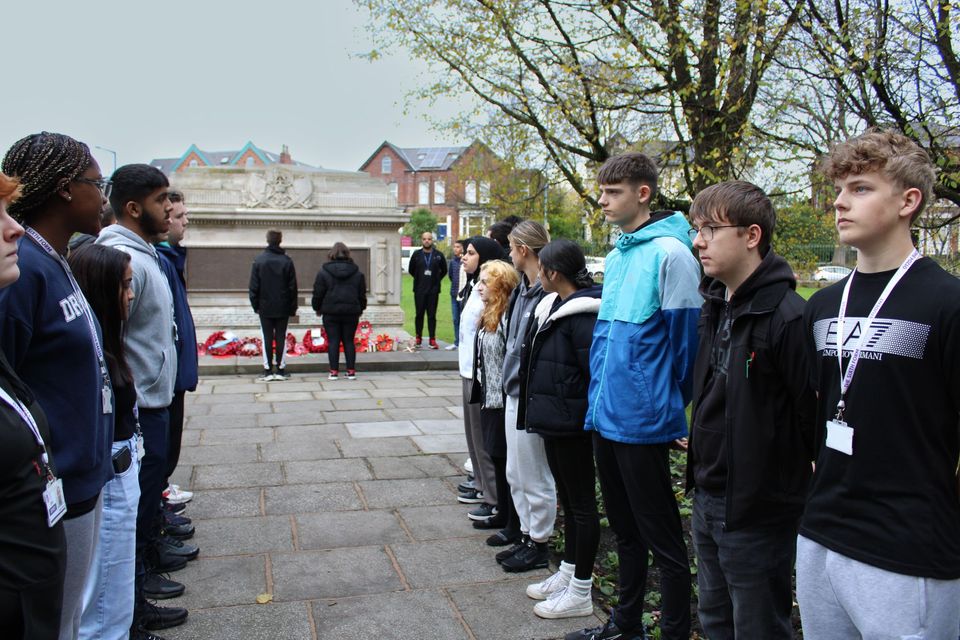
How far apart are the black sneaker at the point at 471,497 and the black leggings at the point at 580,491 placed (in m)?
1.91

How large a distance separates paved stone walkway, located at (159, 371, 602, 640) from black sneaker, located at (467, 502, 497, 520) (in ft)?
0.38

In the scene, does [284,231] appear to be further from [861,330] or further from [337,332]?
[861,330]

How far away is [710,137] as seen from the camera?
7184 millimetres

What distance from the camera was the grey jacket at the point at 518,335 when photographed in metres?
4.41

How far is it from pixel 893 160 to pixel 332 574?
3.52m

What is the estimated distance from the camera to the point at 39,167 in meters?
2.55

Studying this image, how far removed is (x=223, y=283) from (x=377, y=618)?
10.9 m

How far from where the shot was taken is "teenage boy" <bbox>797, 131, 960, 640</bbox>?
77.2 inches

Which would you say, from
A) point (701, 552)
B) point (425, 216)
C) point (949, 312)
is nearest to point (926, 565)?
point (949, 312)

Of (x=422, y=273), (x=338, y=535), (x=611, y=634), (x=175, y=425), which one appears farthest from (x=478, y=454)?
(x=422, y=273)

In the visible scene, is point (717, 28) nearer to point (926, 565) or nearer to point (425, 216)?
point (926, 565)

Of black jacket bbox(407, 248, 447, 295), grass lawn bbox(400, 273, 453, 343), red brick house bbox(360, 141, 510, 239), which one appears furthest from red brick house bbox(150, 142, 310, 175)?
black jacket bbox(407, 248, 447, 295)

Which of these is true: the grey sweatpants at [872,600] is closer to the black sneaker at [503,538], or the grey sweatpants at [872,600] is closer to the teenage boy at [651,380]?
the teenage boy at [651,380]

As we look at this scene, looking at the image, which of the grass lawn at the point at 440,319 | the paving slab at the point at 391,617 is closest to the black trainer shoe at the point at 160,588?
the paving slab at the point at 391,617
